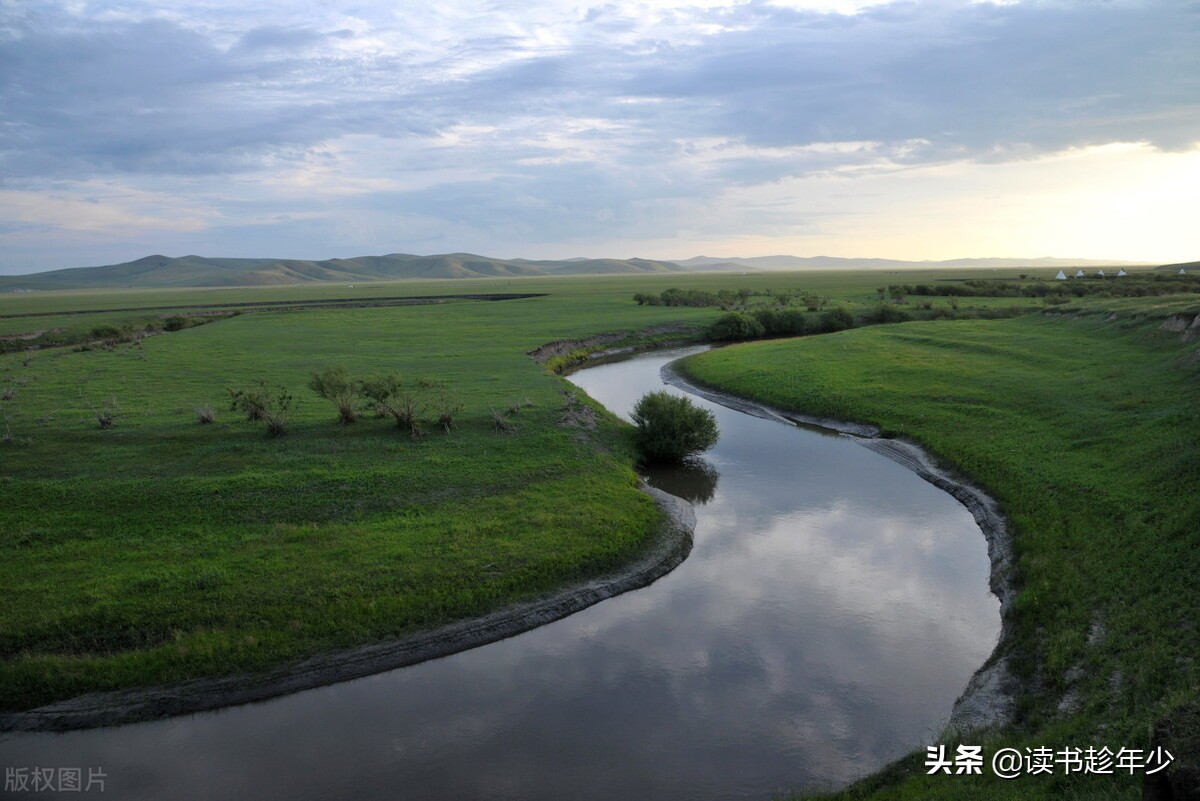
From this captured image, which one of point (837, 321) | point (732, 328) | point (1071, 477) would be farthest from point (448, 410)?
point (837, 321)

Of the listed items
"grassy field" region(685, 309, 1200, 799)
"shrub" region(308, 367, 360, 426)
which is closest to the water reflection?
"grassy field" region(685, 309, 1200, 799)

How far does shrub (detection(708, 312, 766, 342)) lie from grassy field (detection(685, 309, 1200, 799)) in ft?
59.0

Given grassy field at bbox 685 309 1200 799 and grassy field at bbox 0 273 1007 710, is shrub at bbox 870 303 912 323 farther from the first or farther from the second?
grassy field at bbox 0 273 1007 710

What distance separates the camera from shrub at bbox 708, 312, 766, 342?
65.0m

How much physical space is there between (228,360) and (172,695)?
40.1 metres

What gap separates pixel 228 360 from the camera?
47.8 m

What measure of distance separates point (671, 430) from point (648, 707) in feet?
49.2

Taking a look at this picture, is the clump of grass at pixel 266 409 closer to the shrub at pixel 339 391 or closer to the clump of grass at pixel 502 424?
the shrub at pixel 339 391

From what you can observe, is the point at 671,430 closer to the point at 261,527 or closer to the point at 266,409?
the point at 261,527

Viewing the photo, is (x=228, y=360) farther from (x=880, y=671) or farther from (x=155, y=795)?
(x=880, y=671)

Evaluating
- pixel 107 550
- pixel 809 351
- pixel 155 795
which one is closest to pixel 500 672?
pixel 155 795

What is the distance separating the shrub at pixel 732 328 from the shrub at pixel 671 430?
3825 cm

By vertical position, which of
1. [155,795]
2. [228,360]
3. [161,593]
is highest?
[228,360]

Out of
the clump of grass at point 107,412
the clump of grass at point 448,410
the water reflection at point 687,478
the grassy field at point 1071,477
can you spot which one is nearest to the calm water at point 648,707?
the grassy field at point 1071,477
